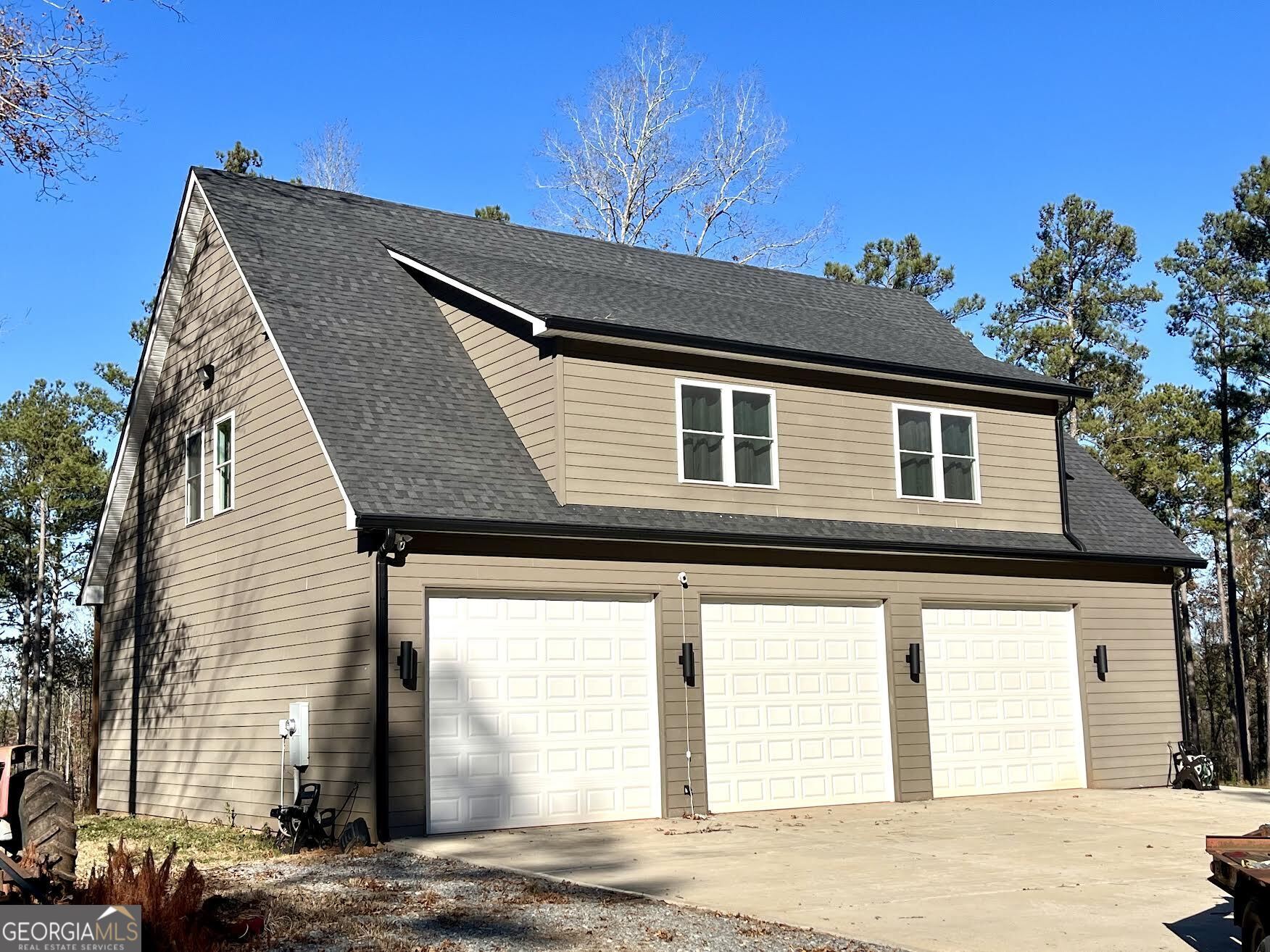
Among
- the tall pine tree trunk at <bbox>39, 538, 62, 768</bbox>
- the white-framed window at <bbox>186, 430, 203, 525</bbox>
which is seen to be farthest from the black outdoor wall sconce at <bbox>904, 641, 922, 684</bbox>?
the tall pine tree trunk at <bbox>39, 538, 62, 768</bbox>

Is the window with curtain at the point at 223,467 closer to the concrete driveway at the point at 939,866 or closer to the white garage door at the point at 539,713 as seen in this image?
the white garage door at the point at 539,713

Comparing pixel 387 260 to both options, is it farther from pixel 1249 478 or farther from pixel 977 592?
pixel 1249 478

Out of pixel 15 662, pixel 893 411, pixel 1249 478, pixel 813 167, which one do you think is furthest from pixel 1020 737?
pixel 15 662

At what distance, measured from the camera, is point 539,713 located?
1352cm

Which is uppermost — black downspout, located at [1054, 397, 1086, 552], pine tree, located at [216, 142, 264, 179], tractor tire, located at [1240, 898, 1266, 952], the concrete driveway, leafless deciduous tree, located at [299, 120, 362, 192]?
leafless deciduous tree, located at [299, 120, 362, 192]

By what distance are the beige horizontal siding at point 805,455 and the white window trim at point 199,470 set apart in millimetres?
5571

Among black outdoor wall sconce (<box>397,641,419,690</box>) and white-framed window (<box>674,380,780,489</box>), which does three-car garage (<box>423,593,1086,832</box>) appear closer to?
black outdoor wall sconce (<box>397,641,419,690</box>)

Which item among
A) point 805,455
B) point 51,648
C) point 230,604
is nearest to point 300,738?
point 230,604

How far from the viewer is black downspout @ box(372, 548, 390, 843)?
12305 millimetres

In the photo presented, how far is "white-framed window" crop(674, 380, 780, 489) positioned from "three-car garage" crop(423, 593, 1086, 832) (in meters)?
1.59

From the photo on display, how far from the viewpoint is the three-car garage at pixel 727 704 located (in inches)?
519

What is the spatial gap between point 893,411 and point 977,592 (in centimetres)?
269

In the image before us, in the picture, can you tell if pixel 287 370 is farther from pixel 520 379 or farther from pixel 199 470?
pixel 199 470

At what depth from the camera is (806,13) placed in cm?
2055
